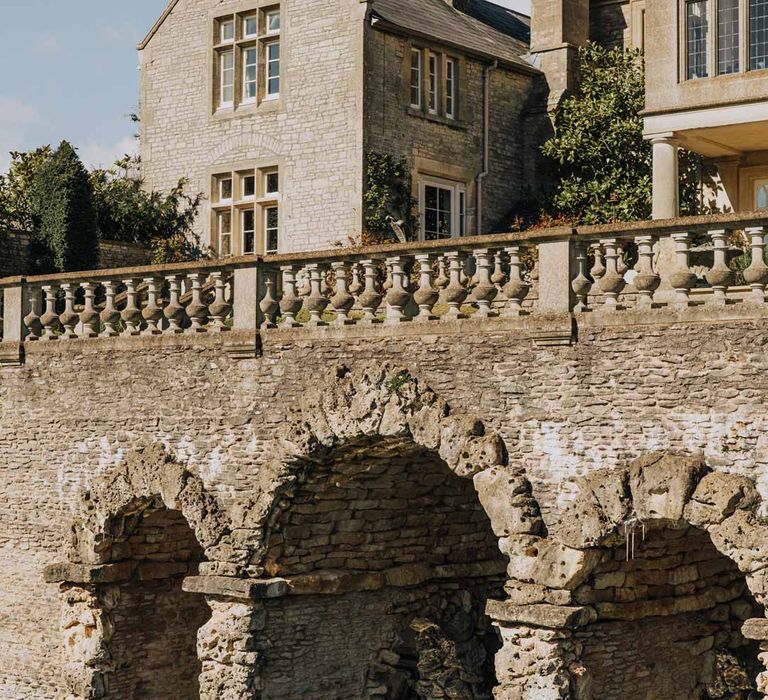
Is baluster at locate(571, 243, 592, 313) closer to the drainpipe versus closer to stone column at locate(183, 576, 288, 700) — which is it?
stone column at locate(183, 576, 288, 700)

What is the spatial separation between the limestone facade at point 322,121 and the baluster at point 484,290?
26.3 ft

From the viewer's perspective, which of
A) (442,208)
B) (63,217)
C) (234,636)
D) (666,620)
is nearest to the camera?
(666,620)

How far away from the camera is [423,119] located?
22359 mm

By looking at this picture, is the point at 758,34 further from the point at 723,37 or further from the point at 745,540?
the point at 745,540

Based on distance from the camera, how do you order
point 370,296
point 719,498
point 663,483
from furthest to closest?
1. point 370,296
2. point 663,483
3. point 719,498

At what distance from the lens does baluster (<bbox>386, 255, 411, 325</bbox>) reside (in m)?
14.0

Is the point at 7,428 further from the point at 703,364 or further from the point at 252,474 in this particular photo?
the point at 703,364

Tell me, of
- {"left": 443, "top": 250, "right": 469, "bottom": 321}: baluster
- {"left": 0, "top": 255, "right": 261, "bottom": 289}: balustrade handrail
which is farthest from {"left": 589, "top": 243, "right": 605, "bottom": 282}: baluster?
{"left": 0, "top": 255, "right": 261, "bottom": 289}: balustrade handrail

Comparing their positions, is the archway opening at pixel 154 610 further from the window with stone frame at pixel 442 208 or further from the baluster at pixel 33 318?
the window with stone frame at pixel 442 208

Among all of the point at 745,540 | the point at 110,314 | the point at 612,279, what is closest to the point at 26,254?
the point at 110,314

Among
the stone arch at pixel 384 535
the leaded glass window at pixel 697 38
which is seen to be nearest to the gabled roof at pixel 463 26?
the leaded glass window at pixel 697 38

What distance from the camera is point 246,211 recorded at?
23156 mm

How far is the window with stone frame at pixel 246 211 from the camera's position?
2256 cm

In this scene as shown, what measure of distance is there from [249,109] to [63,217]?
3.36 m
